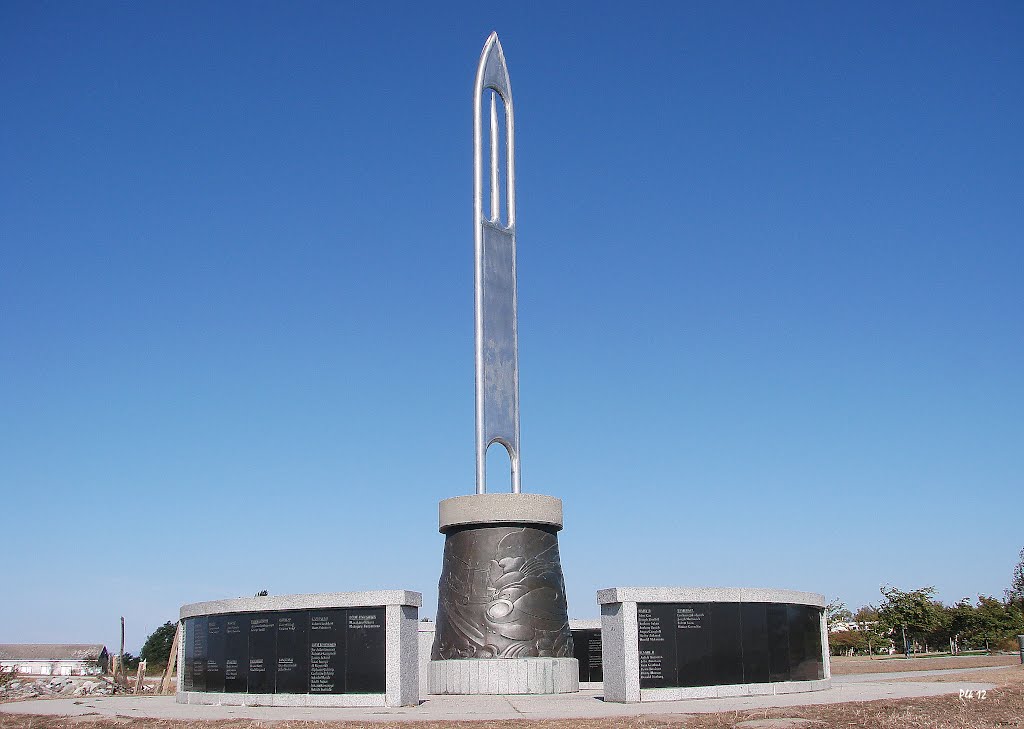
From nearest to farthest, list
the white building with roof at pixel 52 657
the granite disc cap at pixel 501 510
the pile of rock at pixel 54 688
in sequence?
the granite disc cap at pixel 501 510
the pile of rock at pixel 54 688
the white building with roof at pixel 52 657

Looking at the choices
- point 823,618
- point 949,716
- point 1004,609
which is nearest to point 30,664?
point 1004,609

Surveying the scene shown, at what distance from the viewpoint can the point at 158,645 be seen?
72250 mm

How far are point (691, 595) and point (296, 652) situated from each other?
776cm

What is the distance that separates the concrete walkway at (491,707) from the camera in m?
16.1

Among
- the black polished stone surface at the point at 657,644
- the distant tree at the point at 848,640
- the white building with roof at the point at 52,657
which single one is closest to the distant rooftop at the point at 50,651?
the white building with roof at the point at 52,657

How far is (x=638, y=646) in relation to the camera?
18.7 m

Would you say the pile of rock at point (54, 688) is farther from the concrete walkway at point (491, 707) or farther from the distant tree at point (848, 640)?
the distant tree at point (848, 640)

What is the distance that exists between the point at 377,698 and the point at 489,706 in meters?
2.09

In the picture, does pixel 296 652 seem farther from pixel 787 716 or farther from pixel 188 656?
pixel 787 716

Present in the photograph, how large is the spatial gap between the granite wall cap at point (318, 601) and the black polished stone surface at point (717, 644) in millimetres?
4566

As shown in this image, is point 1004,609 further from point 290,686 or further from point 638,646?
point 290,686

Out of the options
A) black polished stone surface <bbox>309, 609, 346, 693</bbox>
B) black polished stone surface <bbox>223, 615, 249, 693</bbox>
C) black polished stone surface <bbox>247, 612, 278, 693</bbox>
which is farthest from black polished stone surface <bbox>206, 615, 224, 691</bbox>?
black polished stone surface <bbox>309, 609, 346, 693</bbox>

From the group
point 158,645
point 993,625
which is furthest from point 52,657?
point 993,625

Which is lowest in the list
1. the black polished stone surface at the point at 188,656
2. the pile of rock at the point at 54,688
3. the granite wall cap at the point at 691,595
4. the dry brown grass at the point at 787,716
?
the pile of rock at the point at 54,688
